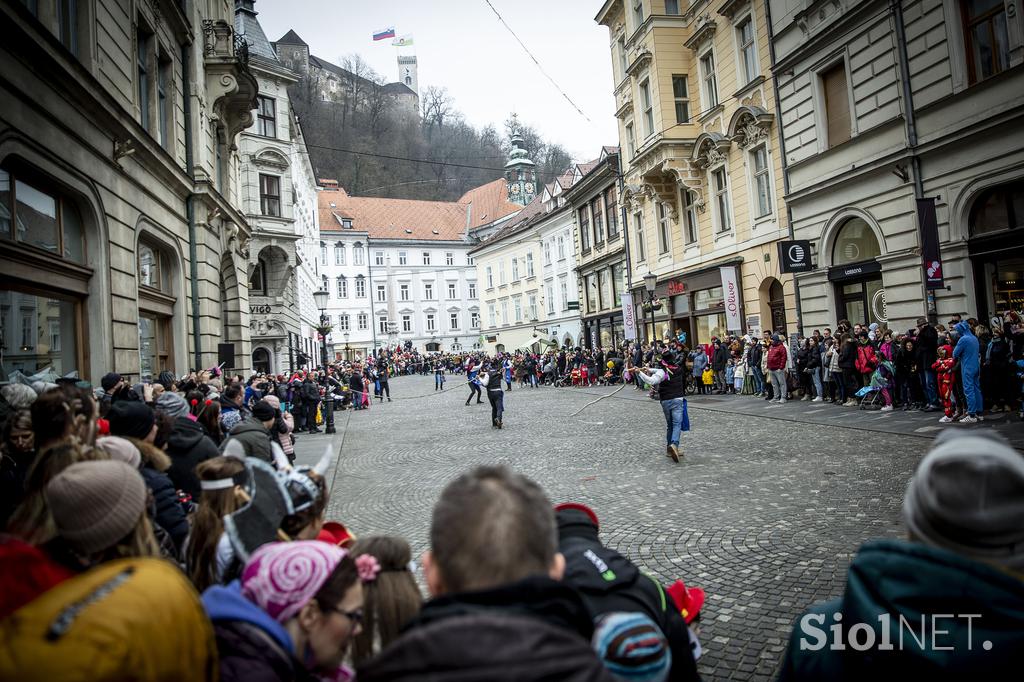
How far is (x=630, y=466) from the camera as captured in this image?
372 inches

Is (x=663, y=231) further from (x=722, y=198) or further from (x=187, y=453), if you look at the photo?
(x=187, y=453)

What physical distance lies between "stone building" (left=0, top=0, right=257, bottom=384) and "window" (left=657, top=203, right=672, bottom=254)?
60.6ft

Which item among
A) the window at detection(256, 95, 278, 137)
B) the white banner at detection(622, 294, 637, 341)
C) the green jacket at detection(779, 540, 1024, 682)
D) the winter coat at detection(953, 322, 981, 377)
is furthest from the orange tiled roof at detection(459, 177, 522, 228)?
the green jacket at detection(779, 540, 1024, 682)

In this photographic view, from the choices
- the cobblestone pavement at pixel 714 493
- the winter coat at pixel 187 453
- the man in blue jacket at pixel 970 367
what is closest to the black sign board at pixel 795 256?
the cobblestone pavement at pixel 714 493

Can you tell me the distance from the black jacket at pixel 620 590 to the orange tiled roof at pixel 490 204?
7227 centimetres

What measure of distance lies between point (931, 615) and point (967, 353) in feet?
37.2

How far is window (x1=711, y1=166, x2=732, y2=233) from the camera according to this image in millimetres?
22922

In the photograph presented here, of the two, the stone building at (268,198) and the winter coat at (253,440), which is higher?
the stone building at (268,198)

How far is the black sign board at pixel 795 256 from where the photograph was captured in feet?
58.5

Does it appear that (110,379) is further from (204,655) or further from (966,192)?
(966,192)

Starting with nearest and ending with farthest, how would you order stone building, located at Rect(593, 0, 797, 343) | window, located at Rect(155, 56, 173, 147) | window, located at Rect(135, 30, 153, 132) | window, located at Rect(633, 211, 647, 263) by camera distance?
window, located at Rect(135, 30, 153, 132) < window, located at Rect(155, 56, 173, 147) < stone building, located at Rect(593, 0, 797, 343) < window, located at Rect(633, 211, 647, 263)

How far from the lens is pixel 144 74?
41.1 feet

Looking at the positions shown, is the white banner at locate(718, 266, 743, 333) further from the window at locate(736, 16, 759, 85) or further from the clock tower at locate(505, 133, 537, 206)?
the clock tower at locate(505, 133, 537, 206)

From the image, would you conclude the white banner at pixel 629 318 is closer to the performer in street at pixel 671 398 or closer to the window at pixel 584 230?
the window at pixel 584 230
